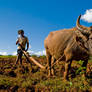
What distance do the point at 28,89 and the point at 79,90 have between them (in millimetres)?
1239

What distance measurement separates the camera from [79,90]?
163 inches

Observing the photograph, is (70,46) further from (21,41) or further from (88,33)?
(21,41)

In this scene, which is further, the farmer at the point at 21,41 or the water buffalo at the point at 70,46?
the farmer at the point at 21,41

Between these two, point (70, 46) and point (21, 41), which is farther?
point (21, 41)

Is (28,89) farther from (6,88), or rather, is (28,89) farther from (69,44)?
(69,44)

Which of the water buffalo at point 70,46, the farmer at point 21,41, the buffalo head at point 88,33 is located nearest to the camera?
the buffalo head at point 88,33

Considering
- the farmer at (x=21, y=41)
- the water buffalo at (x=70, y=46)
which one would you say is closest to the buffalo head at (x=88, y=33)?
the water buffalo at (x=70, y=46)

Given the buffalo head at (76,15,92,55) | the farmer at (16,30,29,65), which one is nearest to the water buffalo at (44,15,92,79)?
the buffalo head at (76,15,92,55)

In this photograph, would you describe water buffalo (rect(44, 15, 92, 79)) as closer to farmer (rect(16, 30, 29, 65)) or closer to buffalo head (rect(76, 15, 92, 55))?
buffalo head (rect(76, 15, 92, 55))

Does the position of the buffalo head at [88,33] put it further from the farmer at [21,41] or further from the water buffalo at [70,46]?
the farmer at [21,41]

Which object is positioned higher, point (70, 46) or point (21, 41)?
point (21, 41)

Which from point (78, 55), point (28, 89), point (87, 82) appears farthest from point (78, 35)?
point (28, 89)

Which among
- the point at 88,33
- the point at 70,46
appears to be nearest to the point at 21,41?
the point at 70,46

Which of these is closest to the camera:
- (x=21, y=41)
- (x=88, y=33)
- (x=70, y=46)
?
(x=88, y=33)
